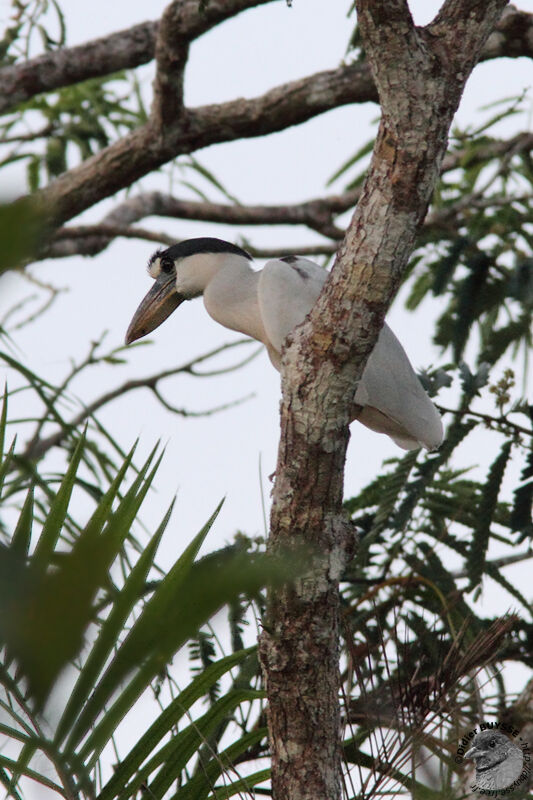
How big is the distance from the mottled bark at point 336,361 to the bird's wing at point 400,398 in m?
1.01

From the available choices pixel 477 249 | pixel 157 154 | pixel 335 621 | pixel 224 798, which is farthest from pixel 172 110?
pixel 224 798

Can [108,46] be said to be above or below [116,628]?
above

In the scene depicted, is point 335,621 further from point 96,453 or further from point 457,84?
point 457,84

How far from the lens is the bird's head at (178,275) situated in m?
2.99

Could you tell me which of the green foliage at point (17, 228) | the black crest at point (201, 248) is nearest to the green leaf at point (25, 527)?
the green foliage at point (17, 228)

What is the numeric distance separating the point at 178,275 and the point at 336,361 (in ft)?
4.93

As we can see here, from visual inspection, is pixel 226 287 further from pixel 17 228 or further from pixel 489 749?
pixel 17 228

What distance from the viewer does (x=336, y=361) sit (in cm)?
163

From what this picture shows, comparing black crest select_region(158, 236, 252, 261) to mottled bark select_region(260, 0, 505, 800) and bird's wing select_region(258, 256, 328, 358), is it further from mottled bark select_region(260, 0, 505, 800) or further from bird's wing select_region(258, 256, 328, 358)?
mottled bark select_region(260, 0, 505, 800)

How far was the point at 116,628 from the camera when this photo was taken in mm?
1258

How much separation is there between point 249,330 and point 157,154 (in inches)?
32.0

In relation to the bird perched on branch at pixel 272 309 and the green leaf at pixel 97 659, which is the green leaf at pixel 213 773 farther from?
the bird perched on branch at pixel 272 309

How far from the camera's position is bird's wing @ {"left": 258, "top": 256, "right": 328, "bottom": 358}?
2.60m

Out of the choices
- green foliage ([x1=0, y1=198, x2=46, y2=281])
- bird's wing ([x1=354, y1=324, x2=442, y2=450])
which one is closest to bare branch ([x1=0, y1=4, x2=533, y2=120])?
bird's wing ([x1=354, y1=324, x2=442, y2=450])
